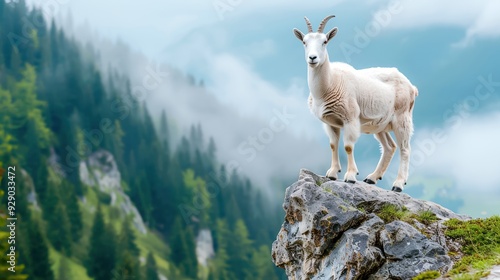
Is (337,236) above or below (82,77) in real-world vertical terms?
below

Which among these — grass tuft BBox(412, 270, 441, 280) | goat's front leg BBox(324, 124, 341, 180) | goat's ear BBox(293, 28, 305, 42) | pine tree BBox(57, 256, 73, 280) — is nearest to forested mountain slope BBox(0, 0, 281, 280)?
pine tree BBox(57, 256, 73, 280)

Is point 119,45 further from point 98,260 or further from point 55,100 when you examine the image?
point 98,260

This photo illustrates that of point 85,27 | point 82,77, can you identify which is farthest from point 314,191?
point 85,27

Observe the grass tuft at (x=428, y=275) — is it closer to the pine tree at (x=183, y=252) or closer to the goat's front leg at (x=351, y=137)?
the goat's front leg at (x=351, y=137)

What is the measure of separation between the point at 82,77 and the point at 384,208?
370 feet

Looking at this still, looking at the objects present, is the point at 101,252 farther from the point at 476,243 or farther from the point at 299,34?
the point at 476,243

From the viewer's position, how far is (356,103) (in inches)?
638

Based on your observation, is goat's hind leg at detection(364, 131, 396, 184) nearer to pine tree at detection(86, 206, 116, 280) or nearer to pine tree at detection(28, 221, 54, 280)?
pine tree at detection(28, 221, 54, 280)

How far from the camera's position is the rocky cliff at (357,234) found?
1379 cm

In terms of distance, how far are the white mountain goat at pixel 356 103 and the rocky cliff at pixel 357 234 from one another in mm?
961

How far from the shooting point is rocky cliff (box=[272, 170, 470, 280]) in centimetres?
1379

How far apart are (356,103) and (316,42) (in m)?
2.03

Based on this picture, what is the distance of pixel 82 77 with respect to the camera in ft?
400

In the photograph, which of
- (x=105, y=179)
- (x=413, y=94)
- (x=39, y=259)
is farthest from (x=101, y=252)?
(x=413, y=94)
